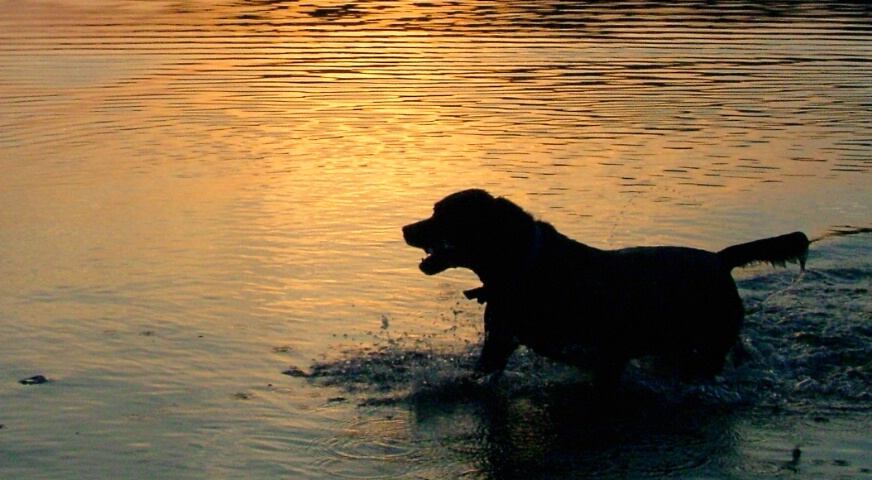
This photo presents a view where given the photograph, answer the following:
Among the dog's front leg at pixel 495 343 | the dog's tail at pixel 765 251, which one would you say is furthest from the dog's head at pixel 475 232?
the dog's tail at pixel 765 251

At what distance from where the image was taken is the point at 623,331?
7.82m

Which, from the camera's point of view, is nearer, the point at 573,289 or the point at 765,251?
the point at 573,289

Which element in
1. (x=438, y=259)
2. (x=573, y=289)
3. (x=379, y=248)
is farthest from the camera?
(x=379, y=248)

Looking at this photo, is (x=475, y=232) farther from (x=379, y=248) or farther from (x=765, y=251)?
(x=379, y=248)

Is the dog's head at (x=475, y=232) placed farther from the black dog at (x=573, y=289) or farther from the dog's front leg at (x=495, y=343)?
the dog's front leg at (x=495, y=343)

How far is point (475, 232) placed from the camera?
7762 mm

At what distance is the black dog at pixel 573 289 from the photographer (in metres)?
7.75

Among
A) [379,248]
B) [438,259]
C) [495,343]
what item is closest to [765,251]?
[495,343]

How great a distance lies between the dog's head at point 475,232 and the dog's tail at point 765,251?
1.35m

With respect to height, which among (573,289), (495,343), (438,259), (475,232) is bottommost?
(495,343)

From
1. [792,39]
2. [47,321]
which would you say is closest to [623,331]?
[47,321]

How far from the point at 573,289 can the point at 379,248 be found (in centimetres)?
358

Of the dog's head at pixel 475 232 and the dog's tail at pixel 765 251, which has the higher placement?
the dog's head at pixel 475 232

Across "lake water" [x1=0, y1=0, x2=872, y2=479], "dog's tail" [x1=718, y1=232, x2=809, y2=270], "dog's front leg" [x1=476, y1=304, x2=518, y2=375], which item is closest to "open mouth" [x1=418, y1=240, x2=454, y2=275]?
"dog's front leg" [x1=476, y1=304, x2=518, y2=375]
